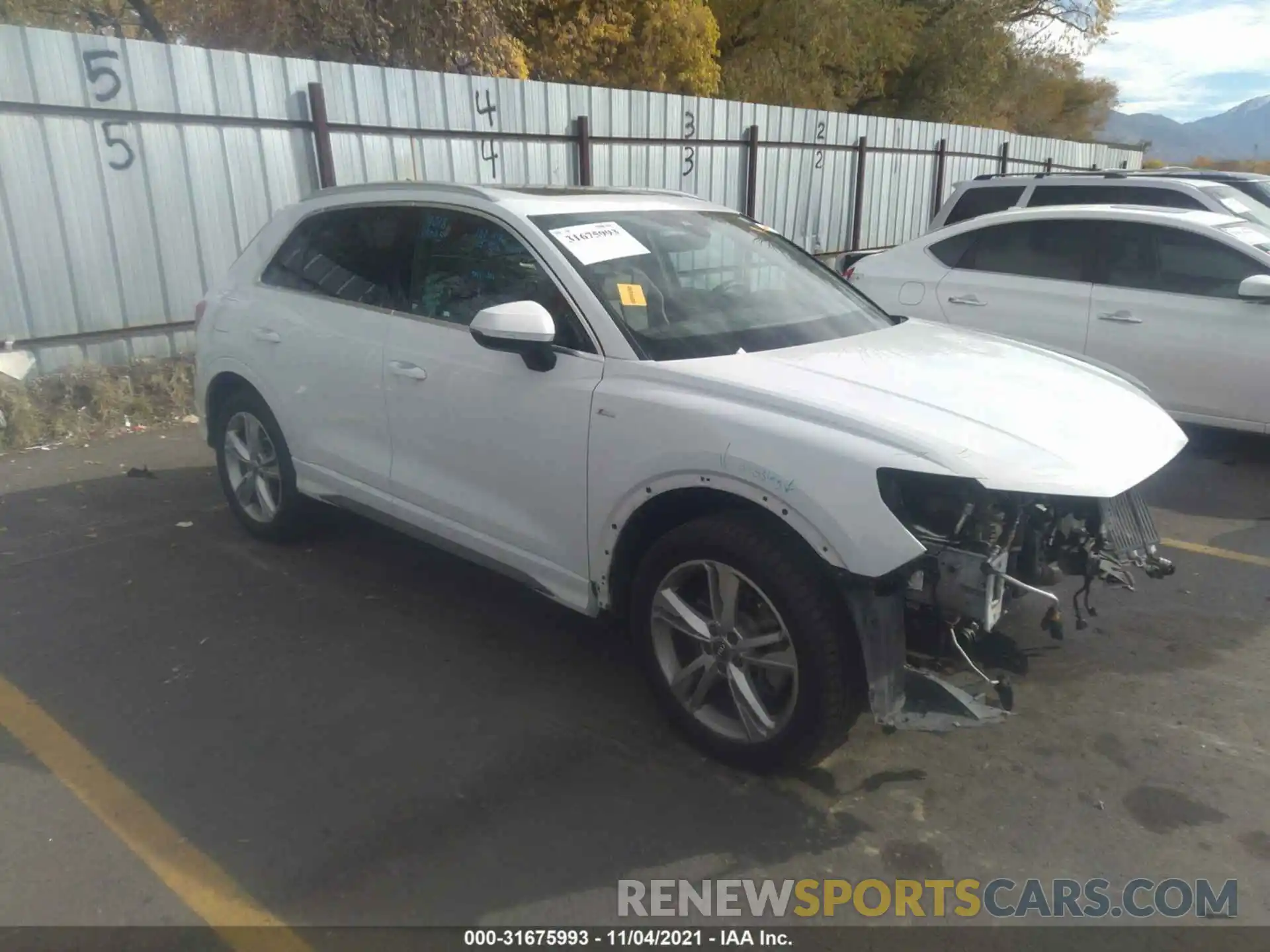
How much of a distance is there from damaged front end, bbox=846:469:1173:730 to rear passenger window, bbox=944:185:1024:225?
7810 millimetres

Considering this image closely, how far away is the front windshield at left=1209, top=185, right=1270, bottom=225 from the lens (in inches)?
343

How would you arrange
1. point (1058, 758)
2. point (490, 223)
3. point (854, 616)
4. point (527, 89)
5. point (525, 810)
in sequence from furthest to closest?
point (527, 89)
point (490, 223)
point (1058, 758)
point (525, 810)
point (854, 616)

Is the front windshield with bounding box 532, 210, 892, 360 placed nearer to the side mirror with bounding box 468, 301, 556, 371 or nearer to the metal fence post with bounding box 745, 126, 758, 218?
the side mirror with bounding box 468, 301, 556, 371

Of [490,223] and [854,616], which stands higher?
[490,223]

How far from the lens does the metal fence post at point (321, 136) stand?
8102 mm

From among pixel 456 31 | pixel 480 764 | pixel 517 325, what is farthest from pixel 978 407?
pixel 456 31

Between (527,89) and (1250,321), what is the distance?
22.4 ft

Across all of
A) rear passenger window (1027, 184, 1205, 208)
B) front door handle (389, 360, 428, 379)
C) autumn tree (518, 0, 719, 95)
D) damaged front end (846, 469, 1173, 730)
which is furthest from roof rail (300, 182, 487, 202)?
autumn tree (518, 0, 719, 95)

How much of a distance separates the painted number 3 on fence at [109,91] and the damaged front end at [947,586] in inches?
269

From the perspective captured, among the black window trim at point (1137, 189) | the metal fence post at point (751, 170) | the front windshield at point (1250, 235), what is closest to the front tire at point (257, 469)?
the front windshield at point (1250, 235)

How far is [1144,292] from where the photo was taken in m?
6.40

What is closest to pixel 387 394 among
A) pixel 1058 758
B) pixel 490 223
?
pixel 490 223

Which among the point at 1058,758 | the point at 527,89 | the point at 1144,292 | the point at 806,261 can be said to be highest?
the point at 527,89

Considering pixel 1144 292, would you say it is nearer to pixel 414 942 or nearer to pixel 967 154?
pixel 414 942
